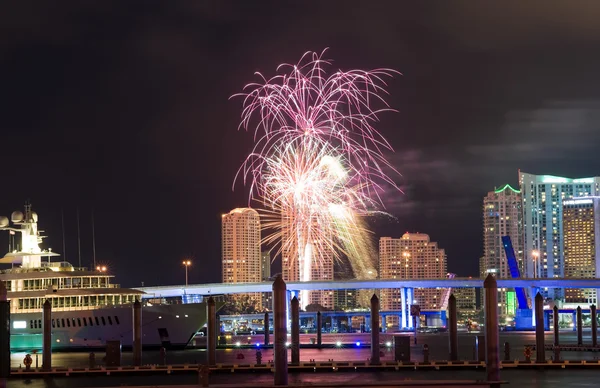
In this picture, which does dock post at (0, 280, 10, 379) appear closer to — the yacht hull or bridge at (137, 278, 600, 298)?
the yacht hull

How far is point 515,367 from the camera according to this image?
5184 centimetres

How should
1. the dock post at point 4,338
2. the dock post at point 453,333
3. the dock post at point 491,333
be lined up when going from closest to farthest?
the dock post at point 4,338 → the dock post at point 491,333 → the dock post at point 453,333

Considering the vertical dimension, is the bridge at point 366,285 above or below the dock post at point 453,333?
above

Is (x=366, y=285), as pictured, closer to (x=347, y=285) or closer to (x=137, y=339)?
(x=347, y=285)

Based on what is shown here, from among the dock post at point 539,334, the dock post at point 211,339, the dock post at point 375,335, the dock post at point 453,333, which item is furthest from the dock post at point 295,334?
the dock post at point 539,334

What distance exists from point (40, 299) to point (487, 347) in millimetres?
53055

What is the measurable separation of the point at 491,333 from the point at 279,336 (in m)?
8.50

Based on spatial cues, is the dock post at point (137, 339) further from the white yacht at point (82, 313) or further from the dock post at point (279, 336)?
the white yacht at point (82, 313)

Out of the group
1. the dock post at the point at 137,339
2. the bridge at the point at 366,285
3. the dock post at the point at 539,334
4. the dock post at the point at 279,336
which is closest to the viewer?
the dock post at the point at 279,336

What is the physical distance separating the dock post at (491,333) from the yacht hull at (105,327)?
46.6 meters

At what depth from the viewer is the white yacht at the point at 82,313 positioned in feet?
274

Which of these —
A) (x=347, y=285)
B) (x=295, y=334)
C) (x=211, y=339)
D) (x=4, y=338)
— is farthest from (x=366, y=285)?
(x=4, y=338)

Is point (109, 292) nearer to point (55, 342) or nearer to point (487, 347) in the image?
point (55, 342)

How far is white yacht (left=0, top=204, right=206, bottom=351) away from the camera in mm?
83500
